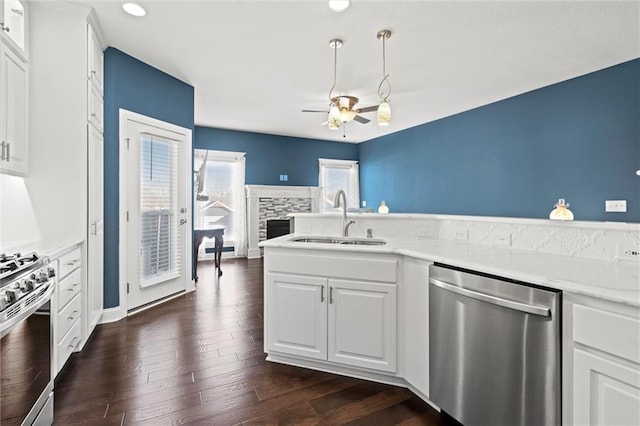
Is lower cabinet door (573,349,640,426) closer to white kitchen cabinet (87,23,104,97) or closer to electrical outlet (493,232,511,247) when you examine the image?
electrical outlet (493,232,511,247)

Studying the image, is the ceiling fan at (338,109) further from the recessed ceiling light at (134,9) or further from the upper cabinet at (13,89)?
the upper cabinet at (13,89)

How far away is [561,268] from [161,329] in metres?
2.99

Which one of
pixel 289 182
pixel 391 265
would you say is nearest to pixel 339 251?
pixel 391 265

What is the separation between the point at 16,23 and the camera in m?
2.22

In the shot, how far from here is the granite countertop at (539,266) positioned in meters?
1.06

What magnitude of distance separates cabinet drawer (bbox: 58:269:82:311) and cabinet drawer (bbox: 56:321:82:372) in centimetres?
22

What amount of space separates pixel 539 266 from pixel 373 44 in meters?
2.65

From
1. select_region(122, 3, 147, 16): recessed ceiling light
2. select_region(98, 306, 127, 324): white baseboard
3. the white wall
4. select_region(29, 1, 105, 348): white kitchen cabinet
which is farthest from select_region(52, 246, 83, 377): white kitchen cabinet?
select_region(122, 3, 147, 16): recessed ceiling light

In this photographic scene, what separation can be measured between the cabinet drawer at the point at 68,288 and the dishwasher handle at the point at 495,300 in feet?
7.23

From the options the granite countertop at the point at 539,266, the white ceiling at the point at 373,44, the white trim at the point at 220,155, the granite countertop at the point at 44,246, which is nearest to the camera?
the granite countertop at the point at 539,266

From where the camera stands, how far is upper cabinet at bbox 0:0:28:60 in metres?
2.09

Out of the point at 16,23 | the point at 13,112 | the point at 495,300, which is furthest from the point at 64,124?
the point at 495,300

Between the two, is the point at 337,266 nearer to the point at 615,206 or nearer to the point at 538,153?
the point at 615,206

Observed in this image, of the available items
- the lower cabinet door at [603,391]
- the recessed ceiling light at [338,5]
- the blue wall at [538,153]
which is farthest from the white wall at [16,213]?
the blue wall at [538,153]
